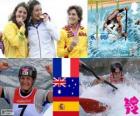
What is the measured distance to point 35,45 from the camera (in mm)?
3666

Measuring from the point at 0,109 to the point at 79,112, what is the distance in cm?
72

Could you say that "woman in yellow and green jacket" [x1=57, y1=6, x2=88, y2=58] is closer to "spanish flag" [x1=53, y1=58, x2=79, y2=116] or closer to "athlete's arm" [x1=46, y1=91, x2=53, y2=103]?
"spanish flag" [x1=53, y1=58, x2=79, y2=116]

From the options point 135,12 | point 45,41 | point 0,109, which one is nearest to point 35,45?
point 45,41

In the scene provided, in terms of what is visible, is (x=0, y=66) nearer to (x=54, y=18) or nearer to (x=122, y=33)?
(x=54, y=18)

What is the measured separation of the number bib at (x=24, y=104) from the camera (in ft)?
12.2

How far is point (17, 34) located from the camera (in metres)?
3.67

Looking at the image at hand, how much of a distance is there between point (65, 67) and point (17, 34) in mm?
517

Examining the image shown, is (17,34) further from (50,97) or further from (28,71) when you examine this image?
(50,97)

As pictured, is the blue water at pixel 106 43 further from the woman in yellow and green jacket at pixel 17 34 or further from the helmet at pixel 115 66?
the woman in yellow and green jacket at pixel 17 34

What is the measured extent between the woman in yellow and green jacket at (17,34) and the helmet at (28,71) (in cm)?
11

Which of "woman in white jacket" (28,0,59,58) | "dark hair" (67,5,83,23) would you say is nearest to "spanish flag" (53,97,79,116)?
"woman in white jacket" (28,0,59,58)

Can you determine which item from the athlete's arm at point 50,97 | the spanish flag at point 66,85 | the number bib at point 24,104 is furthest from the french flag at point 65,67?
the number bib at point 24,104

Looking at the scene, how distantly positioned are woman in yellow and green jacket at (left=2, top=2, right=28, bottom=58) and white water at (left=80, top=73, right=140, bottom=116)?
596mm

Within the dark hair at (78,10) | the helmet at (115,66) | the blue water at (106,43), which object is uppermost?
the dark hair at (78,10)
